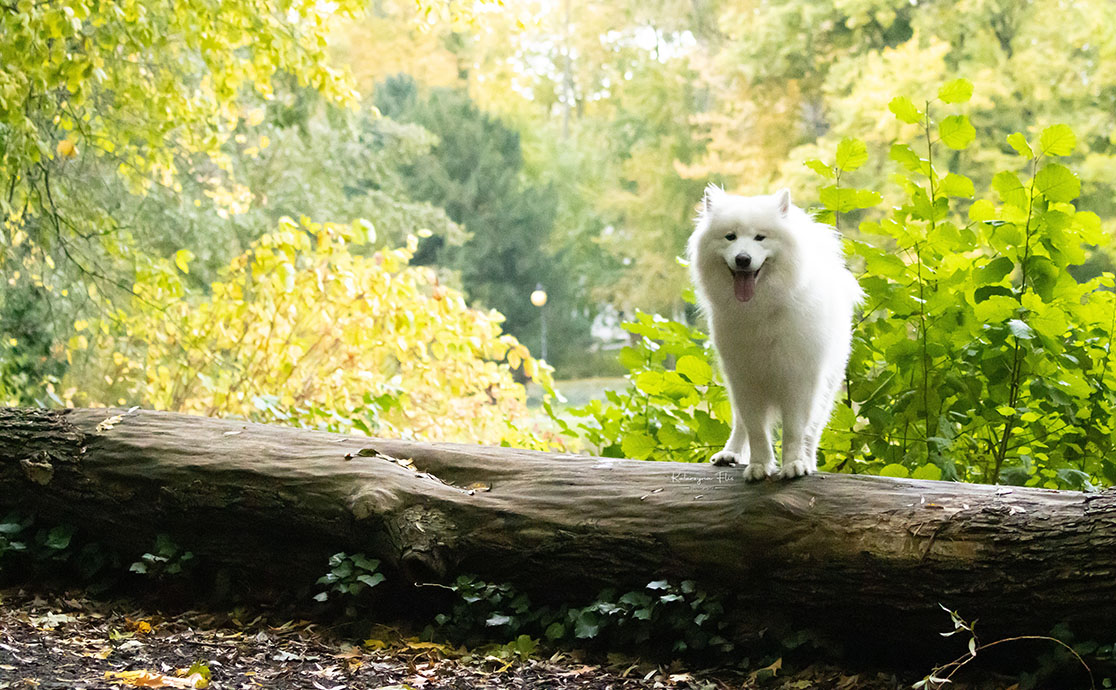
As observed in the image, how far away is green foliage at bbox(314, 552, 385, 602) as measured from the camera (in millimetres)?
2947

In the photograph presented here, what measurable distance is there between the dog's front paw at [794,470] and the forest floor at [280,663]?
1.72 ft

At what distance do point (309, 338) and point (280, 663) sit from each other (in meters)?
3.79

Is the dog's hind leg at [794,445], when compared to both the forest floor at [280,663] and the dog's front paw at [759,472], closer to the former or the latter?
the dog's front paw at [759,472]

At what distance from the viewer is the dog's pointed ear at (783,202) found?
2734 mm

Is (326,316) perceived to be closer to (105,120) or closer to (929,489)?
(105,120)

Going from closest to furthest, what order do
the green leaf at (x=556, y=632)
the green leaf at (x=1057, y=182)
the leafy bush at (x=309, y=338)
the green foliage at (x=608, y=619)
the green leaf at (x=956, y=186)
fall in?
the green foliage at (x=608, y=619)
the green leaf at (x=556, y=632)
the green leaf at (x=1057, y=182)
the green leaf at (x=956, y=186)
the leafy bush at (x=309, y=338)

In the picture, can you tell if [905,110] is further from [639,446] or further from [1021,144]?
[639,446]

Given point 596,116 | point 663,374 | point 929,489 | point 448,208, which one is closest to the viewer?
point 929,489

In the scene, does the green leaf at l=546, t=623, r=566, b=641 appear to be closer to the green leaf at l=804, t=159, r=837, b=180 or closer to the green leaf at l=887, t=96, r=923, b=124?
the green leaf at l=804, t=159, r=837, b=180

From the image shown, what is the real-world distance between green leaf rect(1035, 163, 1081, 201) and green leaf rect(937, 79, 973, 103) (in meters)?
0.34

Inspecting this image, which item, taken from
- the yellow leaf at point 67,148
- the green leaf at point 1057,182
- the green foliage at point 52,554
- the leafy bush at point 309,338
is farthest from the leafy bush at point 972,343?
the yellow leaf at point 67,148

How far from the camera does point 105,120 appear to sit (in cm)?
498

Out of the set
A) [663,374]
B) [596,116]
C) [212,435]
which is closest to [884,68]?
[596,116]

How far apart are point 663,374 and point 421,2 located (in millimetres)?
2445
